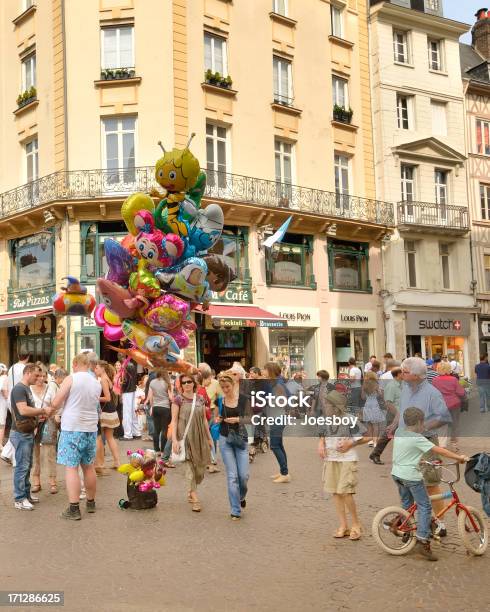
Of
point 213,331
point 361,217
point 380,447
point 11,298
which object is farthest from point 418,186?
point 380,447

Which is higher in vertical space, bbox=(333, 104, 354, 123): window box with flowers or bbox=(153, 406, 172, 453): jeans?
bbox=(333, 104, 354, 123): window box with flowers

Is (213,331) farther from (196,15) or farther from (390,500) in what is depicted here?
(390,500)

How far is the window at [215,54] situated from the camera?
2423cm

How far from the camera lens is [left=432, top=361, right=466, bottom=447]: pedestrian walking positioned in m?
8.05

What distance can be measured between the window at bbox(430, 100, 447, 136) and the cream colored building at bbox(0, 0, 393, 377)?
10.6 ft

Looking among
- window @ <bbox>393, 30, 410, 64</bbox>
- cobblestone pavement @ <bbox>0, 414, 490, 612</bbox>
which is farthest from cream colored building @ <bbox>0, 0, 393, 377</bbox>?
cobblestone pavement @ <bbox>0, 414, 490, 612</bbox>

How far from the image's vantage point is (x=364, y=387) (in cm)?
830

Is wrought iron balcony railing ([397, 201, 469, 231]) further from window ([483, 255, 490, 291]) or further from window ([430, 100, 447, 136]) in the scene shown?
window ([430, 100, 447, 136])

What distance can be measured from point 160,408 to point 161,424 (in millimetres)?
334

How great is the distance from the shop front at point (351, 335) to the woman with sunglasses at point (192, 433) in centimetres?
1703

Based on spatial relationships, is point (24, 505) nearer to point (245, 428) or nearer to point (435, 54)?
point (245, 428)

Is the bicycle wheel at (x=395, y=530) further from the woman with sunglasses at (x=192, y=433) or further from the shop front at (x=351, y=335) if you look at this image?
the shop front at (x=351, y=335)

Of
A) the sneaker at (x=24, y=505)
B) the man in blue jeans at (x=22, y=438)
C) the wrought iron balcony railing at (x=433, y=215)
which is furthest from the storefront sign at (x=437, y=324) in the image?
the sneaker at (x=24, y=505)

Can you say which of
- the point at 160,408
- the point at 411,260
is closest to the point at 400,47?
the point at 411,260
